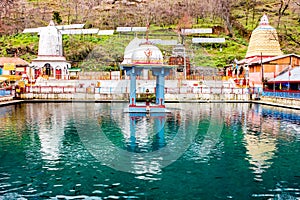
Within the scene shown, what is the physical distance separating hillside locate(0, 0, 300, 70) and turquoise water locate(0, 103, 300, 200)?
42824 millimetres

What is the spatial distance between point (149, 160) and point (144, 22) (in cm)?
8588

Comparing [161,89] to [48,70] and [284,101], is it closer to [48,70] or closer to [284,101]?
[284,101]

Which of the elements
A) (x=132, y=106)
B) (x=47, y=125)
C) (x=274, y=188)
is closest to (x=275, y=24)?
(x=132, y=106)

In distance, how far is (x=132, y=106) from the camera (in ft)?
103

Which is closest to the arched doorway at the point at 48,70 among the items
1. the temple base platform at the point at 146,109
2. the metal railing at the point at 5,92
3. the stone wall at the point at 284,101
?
the metal railing at the point at 5,92

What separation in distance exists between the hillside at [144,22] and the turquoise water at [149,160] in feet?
140

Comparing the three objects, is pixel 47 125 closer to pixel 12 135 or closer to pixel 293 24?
pixel 12 135

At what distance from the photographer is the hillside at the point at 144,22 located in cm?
7375

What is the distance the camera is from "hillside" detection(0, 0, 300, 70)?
73750 mm

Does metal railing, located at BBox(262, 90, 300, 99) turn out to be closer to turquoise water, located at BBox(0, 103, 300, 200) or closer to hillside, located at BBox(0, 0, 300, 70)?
turquoise water, located at BBox(0, 103, 300, 200)

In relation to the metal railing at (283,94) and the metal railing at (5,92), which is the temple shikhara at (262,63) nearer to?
the metal railing at (283,94)

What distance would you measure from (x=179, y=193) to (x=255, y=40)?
52.2 metres

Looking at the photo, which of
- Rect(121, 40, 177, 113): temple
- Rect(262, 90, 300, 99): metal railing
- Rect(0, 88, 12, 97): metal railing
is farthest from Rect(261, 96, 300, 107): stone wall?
Rect(0, 88, 12, 97): metal railing

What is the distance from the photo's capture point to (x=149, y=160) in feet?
50.1
